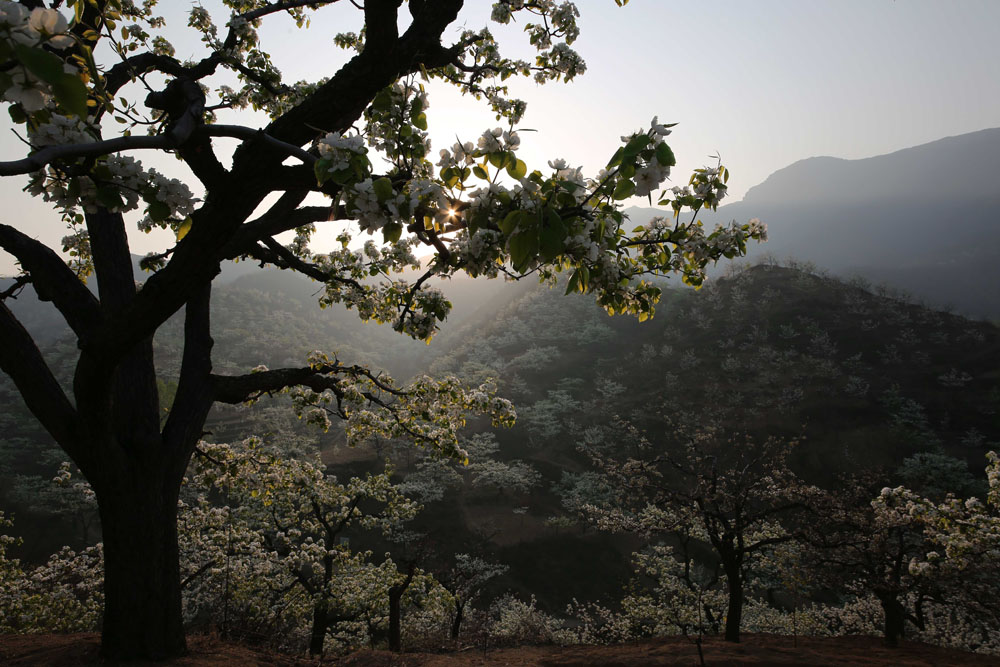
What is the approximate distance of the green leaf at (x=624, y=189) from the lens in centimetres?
152

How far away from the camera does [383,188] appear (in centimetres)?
148

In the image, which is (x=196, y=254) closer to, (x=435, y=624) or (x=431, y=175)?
(x=431, y=175)

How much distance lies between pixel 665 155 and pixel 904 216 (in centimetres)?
13355

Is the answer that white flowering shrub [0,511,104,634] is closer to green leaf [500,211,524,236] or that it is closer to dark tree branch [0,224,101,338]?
dark tree branch [0,224,101,338]

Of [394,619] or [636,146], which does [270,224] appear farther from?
[394,619]

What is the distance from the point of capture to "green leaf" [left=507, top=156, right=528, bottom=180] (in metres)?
1.60

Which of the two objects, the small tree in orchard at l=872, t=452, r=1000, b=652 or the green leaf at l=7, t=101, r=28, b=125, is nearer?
the green leaf at l=7, t=101, r=28, b=125

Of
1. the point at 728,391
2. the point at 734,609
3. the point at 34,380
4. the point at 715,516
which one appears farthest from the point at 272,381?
the point at 728,391

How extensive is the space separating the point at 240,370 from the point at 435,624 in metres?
35.7

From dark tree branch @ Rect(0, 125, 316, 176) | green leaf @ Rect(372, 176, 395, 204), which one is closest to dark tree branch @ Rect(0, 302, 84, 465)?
dark tree branch @ Rect(0, 125, 316, 176)

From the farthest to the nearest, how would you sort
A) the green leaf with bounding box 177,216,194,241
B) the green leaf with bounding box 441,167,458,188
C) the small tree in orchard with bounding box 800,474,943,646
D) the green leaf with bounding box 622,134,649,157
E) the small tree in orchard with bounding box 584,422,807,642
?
the small tree in orchard with bounding box 584,422,807,642 → the small tree in orchard with bounding box 800,474,943,646 → the green leaf with bounding box 177,216,194,241 → the green leaf with bounding box 441,167,458,188 → the green leaf with bounding box 622,134,649,157

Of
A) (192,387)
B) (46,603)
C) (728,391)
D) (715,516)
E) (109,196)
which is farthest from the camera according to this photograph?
(728,391)

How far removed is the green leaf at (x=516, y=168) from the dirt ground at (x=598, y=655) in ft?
16.4

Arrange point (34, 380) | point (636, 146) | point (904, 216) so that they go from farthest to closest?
point (904, 216) < point (34, 380) < point (636, 146)
